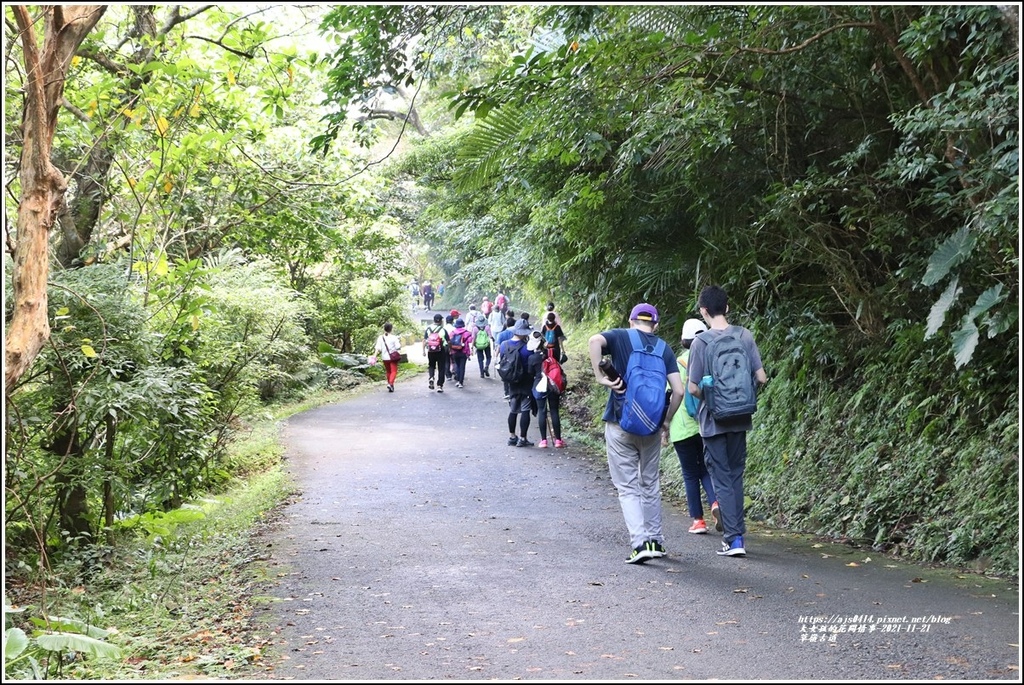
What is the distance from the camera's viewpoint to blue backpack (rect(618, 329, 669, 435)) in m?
7.54

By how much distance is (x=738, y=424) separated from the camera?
783 centimetres

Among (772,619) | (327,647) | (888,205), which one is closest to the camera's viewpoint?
(327,647)

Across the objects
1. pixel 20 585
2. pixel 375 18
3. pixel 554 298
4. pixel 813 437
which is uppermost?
pixel 375 18

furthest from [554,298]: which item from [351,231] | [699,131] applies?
[699,131]

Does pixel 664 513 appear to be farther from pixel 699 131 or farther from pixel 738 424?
pixel 699 131

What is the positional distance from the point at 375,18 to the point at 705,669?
5.00 metres

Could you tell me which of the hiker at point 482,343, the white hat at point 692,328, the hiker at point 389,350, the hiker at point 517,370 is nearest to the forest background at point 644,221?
the white hat at point 692,328

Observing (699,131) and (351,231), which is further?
(351,231)

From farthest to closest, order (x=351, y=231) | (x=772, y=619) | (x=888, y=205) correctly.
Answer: (x=351, y=231)
(x=888, y=205)
(x=772, y=619)

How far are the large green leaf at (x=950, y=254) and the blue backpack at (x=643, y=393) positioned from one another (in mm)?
1979

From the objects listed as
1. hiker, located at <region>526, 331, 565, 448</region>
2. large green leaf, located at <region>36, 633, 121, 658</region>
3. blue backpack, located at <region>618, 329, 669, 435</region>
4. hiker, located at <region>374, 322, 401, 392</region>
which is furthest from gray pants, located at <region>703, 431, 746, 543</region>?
hiker, located at <region>374, 322, 401, 392</region>

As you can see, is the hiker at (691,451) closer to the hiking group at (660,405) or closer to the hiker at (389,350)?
the hiking group at (660,405)

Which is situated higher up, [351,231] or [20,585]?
[351,231]

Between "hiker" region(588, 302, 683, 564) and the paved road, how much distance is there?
1.25 ft
